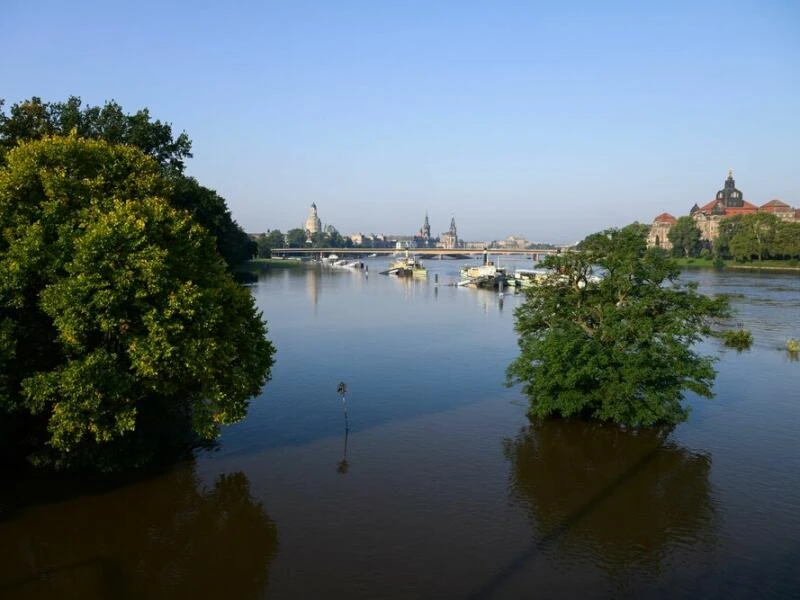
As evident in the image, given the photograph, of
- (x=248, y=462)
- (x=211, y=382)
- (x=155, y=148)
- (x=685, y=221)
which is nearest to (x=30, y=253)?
(x=211, y=382)

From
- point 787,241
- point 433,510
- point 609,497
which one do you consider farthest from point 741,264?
point 433,510

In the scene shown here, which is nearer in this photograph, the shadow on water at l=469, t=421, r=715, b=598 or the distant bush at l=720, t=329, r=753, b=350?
the shadow on water at l=469, t=421, r=715, b=598

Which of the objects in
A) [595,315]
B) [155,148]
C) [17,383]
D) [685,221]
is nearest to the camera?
[17,383]

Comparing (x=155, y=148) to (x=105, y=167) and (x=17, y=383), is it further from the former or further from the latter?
(x=17, y=383)

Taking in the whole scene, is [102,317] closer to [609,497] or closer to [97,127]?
[609,497]

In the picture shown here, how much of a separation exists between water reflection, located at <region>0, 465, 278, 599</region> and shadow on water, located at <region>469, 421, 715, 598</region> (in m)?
6.49

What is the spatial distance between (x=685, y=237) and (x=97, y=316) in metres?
173

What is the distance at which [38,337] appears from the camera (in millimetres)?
18453

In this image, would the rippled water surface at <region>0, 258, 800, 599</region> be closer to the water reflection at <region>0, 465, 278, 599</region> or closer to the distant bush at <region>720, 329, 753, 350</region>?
the water reflection at <region>0, 465, 278, 599</region>

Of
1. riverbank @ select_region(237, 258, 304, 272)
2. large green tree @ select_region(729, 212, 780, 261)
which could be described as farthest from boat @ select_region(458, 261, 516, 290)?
large green tree @ select_region(729, 212, 780, 261)

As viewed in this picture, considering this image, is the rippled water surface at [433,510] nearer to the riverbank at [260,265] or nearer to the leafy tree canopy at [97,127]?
the leafy tree canopy at [97,127]

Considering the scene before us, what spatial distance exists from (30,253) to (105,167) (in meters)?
4.59

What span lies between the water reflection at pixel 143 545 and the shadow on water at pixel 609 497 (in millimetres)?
6492

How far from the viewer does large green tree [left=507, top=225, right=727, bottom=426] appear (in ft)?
80.7
